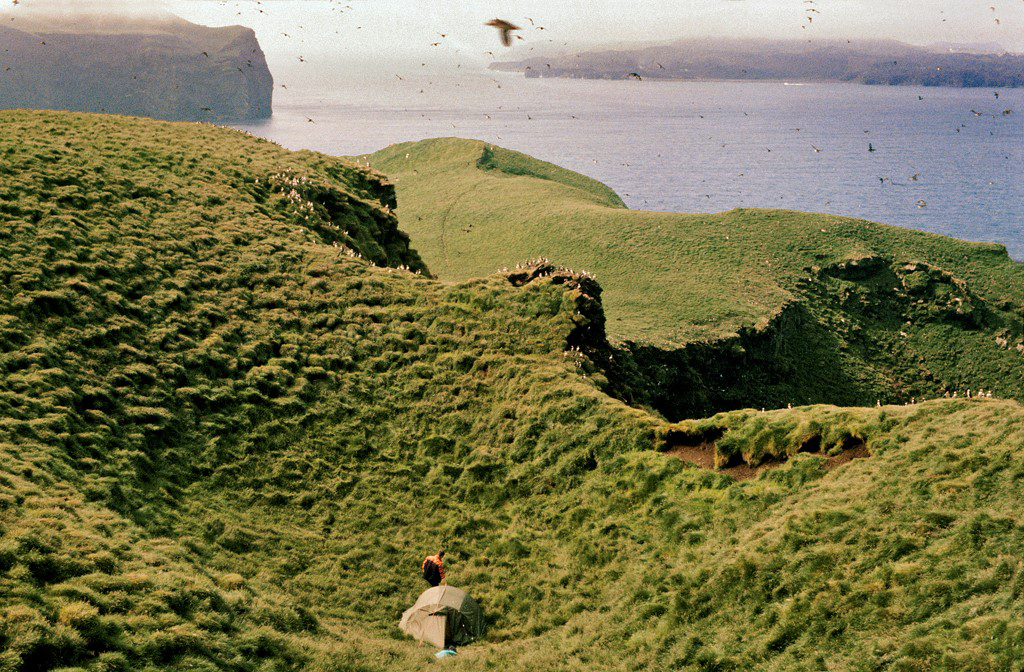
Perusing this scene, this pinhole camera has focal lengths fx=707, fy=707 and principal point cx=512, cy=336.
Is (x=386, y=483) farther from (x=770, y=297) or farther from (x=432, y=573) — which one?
(x=770, y=297)

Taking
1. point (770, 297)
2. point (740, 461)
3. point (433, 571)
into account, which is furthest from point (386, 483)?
point (770, 297)

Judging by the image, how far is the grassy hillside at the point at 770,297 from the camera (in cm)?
5427

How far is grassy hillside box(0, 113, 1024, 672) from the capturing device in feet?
51.3

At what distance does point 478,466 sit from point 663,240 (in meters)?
53.2

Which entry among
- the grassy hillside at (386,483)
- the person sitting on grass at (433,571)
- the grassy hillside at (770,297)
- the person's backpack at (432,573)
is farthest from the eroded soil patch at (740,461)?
the grassy hillside at (770,297)

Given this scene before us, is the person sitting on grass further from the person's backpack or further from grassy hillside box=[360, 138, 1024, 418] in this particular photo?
grassy hillside box=[360, 138, 1024, 418]

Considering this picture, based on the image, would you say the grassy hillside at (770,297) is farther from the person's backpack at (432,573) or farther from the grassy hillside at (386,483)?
the person's backpack at (432,573)

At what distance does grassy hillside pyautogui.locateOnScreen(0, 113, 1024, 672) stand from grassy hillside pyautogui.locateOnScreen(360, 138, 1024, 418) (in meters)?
11.5

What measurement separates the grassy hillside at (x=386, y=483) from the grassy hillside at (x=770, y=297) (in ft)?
37.9

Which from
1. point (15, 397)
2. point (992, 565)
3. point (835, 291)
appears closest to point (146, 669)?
point (15, 397)

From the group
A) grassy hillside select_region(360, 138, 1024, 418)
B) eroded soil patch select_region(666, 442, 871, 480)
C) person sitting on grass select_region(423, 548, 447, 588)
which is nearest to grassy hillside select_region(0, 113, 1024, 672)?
eroded soil patch select_region(666, 442, 871, 480)

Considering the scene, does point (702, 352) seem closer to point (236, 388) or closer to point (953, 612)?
point (236, 388)

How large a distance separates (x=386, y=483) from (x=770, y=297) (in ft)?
154

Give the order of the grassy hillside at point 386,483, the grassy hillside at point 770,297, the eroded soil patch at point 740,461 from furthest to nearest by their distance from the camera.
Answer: the grassy hillside at point 770,297
the eroded soil patch at point 740,461
the grassy hillside at point 386,483
